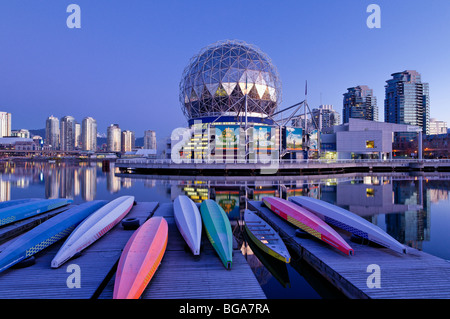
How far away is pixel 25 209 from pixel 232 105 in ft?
158

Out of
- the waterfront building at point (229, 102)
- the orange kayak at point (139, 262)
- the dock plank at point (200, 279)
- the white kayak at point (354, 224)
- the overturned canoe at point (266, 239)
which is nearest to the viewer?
the orange kayak at point (139, 262)

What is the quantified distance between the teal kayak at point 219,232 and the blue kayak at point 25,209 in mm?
10216

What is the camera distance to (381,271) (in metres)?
8.20

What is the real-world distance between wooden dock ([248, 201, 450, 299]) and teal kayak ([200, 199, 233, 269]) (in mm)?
3241

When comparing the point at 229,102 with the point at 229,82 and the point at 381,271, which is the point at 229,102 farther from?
the point at 381,271

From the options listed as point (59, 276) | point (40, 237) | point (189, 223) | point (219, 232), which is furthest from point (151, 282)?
point (40, 237)

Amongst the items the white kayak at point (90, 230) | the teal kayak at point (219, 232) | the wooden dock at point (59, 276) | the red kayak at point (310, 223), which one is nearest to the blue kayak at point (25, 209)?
the white kayak at point (90, 230)

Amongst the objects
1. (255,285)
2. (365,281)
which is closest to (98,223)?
(255,285)

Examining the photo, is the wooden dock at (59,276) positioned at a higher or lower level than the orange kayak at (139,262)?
lower

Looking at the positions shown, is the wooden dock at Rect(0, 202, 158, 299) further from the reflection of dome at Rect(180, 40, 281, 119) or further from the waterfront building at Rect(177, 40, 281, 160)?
the reflection of dome at Rect(180, 40, 281, 119)

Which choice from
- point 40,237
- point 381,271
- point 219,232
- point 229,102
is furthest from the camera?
point 229,102

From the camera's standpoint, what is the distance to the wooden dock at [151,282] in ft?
22.6

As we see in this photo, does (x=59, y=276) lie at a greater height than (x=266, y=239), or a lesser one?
greater

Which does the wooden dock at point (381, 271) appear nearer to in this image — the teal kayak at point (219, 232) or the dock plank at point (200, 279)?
the dock plank at point (200, 279)
